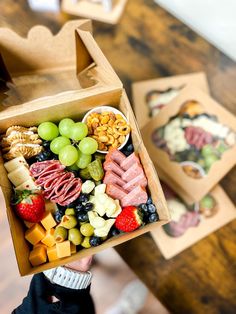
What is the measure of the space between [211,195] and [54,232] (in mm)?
495

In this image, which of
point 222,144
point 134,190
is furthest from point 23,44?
point 222,144

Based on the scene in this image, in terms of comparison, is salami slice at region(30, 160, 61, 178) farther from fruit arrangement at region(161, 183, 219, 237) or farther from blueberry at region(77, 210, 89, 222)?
fruit arrangement at region(161, 183, 219, 237)

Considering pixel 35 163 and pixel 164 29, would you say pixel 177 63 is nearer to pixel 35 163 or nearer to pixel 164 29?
pixel 164 29

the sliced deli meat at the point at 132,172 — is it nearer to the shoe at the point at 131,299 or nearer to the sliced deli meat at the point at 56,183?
the sliced deli meat at the point at 56,183

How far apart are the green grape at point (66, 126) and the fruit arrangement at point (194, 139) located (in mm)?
333

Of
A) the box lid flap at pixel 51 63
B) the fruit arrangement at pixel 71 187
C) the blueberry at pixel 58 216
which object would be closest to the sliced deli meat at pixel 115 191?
the fruit arrangement at pixel 71 187

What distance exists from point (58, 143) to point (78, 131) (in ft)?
0.17

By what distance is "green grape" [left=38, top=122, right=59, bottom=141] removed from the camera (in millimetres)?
811

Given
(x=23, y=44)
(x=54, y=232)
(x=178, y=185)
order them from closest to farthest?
(x=54, y=232)
(x=23, y=44)
(x=178, y=185)

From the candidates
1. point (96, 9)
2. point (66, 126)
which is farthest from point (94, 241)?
point (96, 9)

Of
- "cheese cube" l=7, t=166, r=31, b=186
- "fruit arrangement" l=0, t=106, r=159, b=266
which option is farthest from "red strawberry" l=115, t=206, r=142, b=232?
"cheese cube" l=7, t=166, r=31, b=186

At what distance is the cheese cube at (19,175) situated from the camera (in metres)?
0.78

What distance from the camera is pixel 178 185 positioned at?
1032 mm

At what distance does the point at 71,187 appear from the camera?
783 millimetres
